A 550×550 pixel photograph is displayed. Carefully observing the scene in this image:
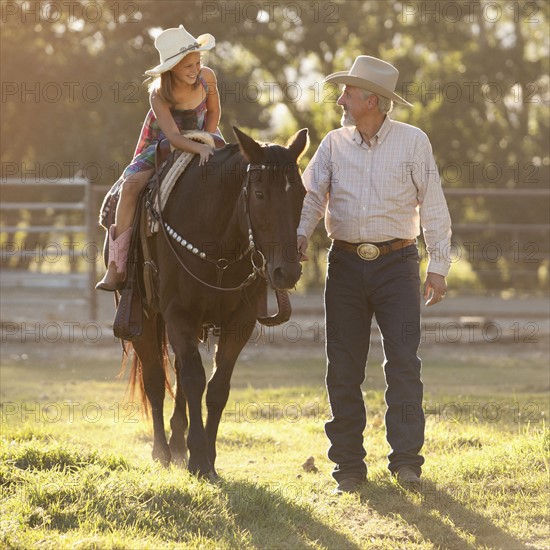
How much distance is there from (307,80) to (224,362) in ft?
82.1

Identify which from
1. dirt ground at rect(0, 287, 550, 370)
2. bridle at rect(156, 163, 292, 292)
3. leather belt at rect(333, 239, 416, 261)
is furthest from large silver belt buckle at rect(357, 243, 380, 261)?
dirt ground at rect(0, 287, 550, 370)

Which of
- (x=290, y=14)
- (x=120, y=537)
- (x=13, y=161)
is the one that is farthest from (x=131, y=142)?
(x=120, y=537)

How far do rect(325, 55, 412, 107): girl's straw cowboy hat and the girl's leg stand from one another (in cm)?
142

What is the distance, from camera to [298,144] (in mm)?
5582

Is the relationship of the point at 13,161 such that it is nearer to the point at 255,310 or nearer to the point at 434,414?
the point at 434,414

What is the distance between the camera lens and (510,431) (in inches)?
321

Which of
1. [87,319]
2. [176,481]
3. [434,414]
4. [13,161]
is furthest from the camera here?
[13,161]

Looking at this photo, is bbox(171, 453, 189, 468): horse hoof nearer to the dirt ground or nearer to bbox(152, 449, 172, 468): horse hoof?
bbox(152, 449, 172, 468): horse hoof

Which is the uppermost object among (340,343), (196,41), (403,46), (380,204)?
(403,46)

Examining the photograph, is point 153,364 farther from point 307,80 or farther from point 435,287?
point 307,80

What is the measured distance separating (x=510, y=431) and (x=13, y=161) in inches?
753

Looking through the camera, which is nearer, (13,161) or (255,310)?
(255,310)

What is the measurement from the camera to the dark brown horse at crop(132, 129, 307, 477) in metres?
5.50

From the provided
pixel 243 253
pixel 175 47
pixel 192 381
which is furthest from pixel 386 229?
pixel 175 47
